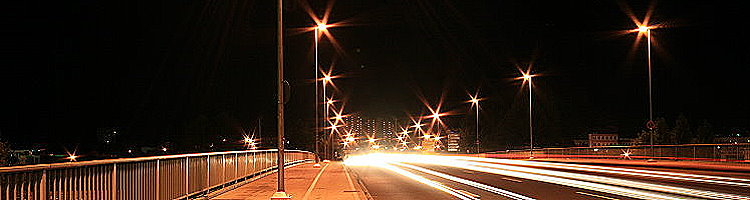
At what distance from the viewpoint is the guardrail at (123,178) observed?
9.41 m

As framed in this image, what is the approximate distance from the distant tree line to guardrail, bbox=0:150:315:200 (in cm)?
7574

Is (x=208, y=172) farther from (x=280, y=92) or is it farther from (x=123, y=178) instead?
(x=123, y=178)

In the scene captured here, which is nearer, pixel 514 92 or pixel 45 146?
pixel 45 146

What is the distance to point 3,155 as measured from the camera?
52625mm

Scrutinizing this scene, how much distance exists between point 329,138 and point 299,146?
55.1 feet

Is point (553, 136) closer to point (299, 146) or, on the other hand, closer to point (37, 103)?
point (299, 146)

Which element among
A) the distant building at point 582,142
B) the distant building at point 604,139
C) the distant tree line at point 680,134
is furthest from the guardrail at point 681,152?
the distant building at point 604,139

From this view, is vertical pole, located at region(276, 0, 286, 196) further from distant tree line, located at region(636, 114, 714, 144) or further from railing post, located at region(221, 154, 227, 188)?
distant tree line, located at region(636, 114, 714, 144)

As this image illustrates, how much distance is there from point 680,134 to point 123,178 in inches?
3381

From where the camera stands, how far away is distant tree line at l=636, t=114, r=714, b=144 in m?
88.2

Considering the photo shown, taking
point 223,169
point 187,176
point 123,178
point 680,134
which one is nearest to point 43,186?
point 123,178

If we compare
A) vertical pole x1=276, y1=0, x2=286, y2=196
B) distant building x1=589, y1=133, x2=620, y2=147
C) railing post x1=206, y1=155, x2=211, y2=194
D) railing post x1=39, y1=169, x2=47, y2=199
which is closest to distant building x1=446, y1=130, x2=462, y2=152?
distant building x1=589, y1=133, x2=620, y2=147

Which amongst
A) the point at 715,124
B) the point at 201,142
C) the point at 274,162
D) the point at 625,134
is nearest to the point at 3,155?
the point at 274,162

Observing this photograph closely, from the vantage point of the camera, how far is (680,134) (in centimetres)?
8888
